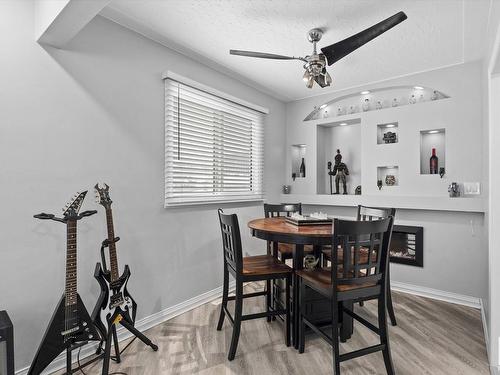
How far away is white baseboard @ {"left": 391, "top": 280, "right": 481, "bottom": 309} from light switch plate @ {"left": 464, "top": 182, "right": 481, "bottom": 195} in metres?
1.11

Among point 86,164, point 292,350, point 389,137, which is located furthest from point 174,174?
point 389,137

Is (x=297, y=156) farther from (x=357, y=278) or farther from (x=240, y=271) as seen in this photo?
(x=357, y=278)

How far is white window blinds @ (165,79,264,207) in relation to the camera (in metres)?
2.69

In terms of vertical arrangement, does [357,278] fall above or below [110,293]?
above

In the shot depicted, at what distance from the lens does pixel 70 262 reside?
1662 mm

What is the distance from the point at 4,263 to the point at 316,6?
272 centimetres

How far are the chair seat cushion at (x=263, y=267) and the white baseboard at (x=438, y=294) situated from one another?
195cm

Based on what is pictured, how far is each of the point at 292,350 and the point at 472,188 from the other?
254 centimetres

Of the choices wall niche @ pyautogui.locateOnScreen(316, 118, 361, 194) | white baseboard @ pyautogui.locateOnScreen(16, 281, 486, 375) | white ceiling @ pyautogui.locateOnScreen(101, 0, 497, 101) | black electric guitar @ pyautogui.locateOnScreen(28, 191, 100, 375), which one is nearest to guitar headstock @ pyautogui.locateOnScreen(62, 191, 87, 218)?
black electric guitar @ pyautogui.locateOnScreen(28, 191, 100, 375)

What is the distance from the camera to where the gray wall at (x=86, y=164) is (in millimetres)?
1714

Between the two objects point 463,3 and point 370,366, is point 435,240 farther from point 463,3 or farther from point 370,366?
point 463,3

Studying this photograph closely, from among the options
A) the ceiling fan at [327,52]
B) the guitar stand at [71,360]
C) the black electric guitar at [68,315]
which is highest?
the ceiling fan at [327,52]

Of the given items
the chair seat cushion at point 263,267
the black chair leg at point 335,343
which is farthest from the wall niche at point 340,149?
the black chair leg at point 335,343

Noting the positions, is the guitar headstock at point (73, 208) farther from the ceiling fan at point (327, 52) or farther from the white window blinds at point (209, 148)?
the ceiling fan at point (327, 52)
